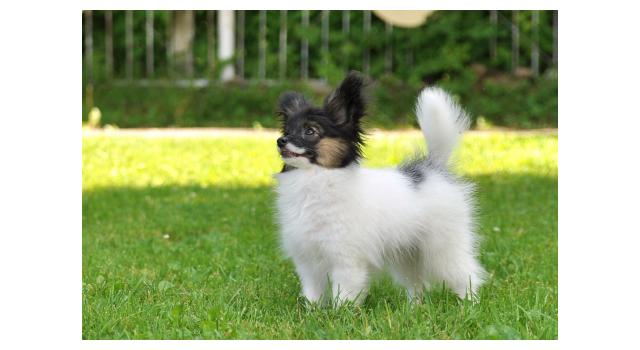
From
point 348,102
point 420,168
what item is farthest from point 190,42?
point 348,102

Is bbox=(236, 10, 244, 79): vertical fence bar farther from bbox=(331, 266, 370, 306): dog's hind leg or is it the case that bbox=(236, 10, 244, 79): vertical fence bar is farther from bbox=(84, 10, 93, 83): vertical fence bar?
bbox=(331, 266, 370, 306): dog's hind leg

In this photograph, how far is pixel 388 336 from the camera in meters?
3.79

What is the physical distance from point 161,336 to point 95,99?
10.9 meters

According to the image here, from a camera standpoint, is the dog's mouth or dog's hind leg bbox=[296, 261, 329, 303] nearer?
the dog's mouth

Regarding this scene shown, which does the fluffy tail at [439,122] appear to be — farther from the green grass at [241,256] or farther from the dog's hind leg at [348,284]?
the dog's hind leg at [348,284]

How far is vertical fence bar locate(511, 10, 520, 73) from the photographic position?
1397 cm

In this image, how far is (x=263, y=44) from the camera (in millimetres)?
14250

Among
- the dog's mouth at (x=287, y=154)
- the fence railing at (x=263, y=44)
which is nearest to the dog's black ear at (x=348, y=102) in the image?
the dog's mouth at (x=287, y=154)

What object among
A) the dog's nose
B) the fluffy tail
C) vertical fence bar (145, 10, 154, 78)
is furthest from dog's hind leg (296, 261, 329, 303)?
vertical fence bar (145, 10, 154, 78)

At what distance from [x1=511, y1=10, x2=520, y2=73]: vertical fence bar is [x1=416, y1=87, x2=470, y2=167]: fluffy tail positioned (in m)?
9.83

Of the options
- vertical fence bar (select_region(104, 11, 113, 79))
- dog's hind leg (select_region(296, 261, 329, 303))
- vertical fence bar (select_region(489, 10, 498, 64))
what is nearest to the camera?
dog's hind leg (select_region(296, 261, 329, 303))

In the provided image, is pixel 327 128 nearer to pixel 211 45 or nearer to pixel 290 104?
pixel 290 104

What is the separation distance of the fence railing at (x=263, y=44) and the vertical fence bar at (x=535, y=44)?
2cm

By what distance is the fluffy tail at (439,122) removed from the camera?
4.46 m
